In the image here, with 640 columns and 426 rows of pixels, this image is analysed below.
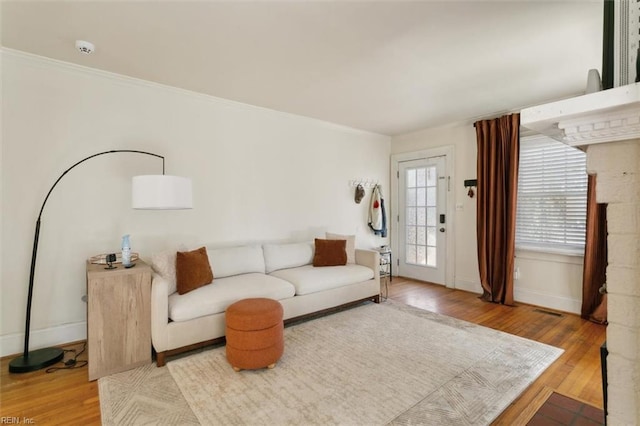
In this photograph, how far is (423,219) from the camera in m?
5.14

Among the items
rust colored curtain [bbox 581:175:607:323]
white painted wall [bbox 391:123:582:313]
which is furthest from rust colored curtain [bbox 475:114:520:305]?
rust colored curtain [bbox 581:175:607:323]

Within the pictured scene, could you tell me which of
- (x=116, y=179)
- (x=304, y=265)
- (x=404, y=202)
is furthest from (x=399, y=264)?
(x=116, y=179)

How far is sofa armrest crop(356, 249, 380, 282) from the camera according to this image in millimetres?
3924

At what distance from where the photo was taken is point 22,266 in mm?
2613

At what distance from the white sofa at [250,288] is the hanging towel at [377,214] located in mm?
1207

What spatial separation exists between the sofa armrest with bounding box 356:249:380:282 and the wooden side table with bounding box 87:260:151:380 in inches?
99.6

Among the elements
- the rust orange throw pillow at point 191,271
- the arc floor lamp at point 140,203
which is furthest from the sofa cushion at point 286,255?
the arc floor lamp at point 140,203

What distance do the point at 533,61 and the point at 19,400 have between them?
15.4 ft

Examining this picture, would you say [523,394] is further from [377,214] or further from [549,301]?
[377,214]

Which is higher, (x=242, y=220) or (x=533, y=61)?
(x=533, y=61)

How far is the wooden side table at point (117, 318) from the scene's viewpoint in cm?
222

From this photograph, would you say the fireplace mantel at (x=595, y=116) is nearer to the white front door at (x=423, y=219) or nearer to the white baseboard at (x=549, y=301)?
the white baseboard at (x=549, y=301)

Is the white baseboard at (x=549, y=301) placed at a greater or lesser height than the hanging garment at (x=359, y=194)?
lesser

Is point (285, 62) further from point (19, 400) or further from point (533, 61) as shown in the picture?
point (19, 400)
